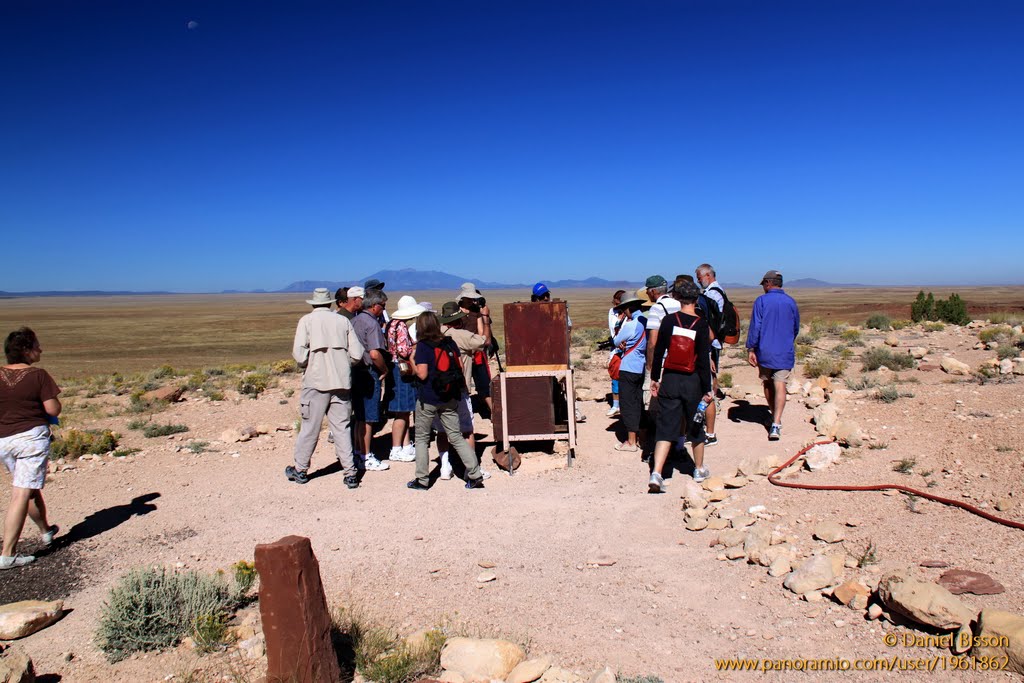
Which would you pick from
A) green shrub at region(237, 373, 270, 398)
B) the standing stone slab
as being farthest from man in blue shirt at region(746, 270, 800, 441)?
green shrub at region(237, 373, 270, 398)

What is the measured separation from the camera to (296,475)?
7.06 metres

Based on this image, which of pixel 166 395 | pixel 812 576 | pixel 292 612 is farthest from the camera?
pixel 166 395

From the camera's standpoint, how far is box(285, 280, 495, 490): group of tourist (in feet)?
21.2

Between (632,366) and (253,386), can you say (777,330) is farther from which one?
(253,386)

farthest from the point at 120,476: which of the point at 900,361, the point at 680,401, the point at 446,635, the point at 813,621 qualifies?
the point at 900,361

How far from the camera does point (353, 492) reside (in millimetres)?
6734

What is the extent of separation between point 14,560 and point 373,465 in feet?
10.7

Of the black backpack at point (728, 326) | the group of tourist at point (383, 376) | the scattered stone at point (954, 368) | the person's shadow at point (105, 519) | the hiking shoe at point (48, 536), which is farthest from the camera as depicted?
the scattered stone at point (954, 368)

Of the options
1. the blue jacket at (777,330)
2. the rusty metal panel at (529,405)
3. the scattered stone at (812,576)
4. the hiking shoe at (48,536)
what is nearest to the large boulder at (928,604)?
the scattered stone at (812,576)

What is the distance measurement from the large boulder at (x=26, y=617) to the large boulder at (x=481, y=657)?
2556mm

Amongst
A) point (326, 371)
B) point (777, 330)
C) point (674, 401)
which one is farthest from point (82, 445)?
point (777, 330)

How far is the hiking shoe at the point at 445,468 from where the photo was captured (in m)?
7.06

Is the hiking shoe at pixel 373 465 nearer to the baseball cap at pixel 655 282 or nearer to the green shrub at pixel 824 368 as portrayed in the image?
the baseball cap at pixel 655 282

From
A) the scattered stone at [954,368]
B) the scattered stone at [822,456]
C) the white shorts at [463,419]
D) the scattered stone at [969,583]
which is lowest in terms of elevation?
the scattered stone at [969,583]
